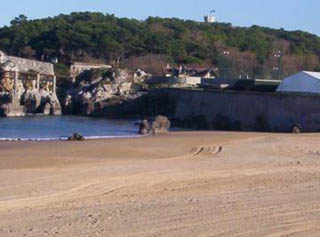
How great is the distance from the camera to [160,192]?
46.4 feet

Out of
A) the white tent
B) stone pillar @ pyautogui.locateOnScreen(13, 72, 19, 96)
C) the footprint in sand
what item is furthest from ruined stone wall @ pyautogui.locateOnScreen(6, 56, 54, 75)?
A: the footprint in sand

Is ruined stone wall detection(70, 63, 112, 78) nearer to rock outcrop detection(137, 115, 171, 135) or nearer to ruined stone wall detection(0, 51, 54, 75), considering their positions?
ruined stone wall detection(0, 51, 54, 75)

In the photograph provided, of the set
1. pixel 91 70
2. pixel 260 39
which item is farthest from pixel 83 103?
pixel 260 39

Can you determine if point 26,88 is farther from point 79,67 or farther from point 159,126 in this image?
point 159,126

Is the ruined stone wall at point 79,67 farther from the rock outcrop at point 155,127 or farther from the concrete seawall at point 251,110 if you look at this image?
the rock outcrop at point 155,127

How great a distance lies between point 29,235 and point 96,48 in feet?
268

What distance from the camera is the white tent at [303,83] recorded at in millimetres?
52669

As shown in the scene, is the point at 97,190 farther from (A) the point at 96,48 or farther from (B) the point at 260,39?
(B) the point at 260,39

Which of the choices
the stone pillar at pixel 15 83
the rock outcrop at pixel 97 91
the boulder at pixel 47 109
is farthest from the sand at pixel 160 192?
the stone pillar at pixel 15 83

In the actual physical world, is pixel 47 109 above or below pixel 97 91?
below

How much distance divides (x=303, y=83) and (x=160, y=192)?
135 feet

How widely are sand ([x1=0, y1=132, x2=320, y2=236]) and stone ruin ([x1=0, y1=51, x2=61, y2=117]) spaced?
124 ft

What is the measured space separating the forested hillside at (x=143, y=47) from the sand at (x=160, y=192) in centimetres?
6198

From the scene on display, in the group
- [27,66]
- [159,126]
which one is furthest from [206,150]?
[27,66]
